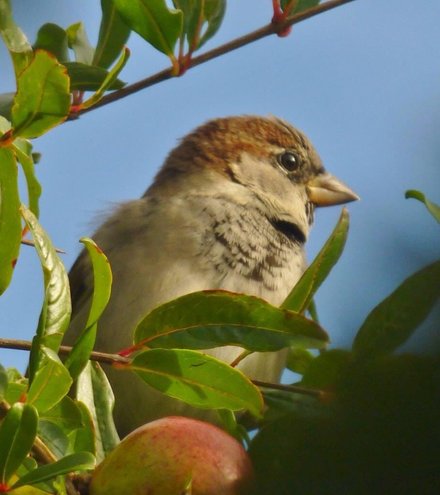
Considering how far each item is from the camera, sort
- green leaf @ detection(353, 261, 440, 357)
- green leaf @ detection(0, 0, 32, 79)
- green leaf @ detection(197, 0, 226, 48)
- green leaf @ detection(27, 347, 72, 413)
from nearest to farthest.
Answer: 1. green leaf @ detection(353, 261, 440, 357)
2. green leaf @ detection(27, 347, 72, 413)
3. green leaf @ detection(0, 0, 32, 79)
4. green leaf @ detection(197, 0, 226, 48)

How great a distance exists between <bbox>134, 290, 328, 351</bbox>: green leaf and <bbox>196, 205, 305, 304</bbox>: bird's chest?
1.56 meters

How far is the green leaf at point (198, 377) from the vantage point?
5.75 feet

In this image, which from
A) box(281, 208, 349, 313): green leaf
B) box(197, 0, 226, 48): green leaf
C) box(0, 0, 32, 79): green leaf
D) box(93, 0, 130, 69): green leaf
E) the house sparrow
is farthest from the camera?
the house sparrow

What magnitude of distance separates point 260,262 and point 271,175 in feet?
3.47

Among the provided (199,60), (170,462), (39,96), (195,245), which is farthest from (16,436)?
(195,245)

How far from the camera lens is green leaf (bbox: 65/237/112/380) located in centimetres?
174

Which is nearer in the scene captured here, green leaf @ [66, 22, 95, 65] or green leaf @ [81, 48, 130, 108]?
green leaf @ [81, 48, 130, 108]

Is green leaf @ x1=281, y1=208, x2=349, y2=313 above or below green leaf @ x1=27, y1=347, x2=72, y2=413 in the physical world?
above

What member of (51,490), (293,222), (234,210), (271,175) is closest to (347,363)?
(51,490)

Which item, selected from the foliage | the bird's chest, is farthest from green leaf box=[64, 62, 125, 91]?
the bird's chest

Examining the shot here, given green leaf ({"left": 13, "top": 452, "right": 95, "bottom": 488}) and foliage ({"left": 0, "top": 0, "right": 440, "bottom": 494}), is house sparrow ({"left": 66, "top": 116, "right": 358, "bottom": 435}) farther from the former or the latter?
green leaf ({"left": 13, "top": 452, "right": 95, "bottom": 488})

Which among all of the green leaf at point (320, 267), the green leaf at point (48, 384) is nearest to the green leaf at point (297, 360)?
the green leaf at point (320, 267)

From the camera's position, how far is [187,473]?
144 cm

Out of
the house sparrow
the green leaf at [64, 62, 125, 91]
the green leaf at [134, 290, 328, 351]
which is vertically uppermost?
the green leaf at [64, 62, 125, 91]
